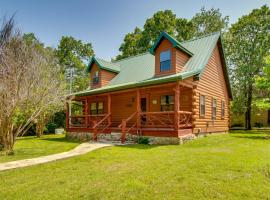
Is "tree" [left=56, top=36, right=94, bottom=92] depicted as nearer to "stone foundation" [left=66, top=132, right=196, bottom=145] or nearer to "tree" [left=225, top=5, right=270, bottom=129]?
"stone foundation" [left=66, top=132, right=196, bottom=145]

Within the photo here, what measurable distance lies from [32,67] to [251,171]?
9047 millimetres

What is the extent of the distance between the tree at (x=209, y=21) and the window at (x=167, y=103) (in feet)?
63.3

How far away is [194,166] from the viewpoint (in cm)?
577

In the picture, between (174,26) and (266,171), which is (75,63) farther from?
(266,171)

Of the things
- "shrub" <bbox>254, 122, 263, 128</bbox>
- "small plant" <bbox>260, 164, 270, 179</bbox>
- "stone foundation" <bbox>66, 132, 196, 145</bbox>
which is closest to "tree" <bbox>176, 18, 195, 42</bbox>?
"shrub" <bbox>254, 122, 263, 128</bbox>

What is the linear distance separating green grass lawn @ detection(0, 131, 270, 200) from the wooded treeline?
347 centimetres

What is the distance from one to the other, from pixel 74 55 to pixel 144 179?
31736mm

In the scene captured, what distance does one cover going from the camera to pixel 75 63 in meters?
32.9

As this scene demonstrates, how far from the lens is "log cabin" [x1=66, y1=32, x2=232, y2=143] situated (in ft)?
37.8

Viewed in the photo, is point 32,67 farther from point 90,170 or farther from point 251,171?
point 251,171

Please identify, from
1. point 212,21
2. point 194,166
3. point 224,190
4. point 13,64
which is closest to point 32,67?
point 13,64

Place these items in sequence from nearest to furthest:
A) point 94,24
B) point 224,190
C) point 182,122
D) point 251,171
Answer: point 224,190 < point 251,171 < point 182,122 < point 94,24

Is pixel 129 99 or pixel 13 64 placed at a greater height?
pixel 13 64

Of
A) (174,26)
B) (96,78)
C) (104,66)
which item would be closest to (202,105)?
(104,66)
